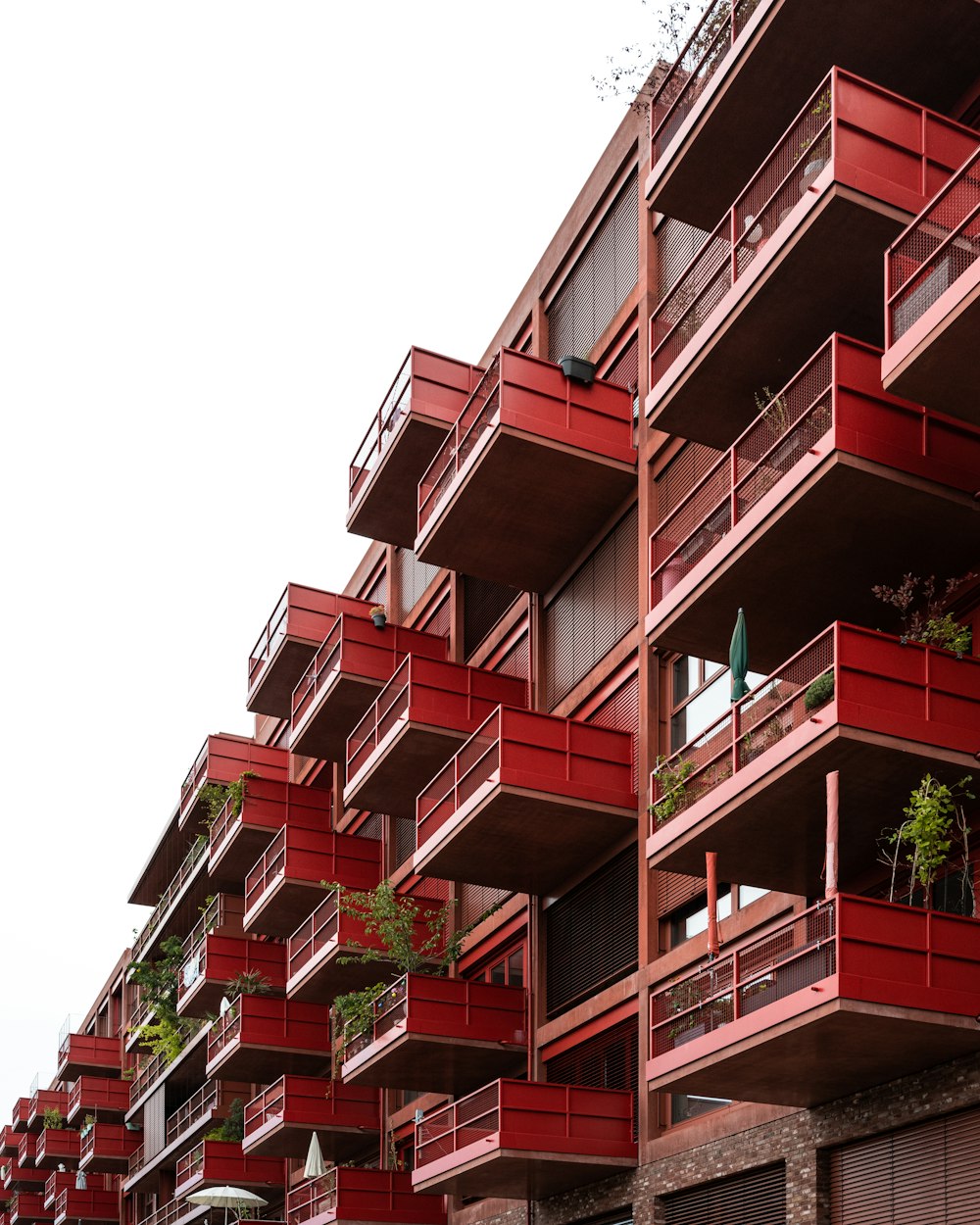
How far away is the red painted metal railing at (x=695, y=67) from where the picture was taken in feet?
77.3

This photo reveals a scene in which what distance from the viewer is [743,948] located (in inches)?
761

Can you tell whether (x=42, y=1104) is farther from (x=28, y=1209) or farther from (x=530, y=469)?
(x=530, y=469)

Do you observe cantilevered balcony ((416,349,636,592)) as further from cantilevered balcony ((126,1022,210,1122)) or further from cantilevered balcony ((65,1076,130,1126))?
cantilevered balcony ((65,1076,130,1126))

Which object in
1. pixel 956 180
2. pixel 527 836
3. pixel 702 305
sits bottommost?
pixel 527 836

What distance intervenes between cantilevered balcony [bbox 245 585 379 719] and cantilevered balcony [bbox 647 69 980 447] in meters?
20.6

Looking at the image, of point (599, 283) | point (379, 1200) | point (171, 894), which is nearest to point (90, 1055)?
point (171, 894)

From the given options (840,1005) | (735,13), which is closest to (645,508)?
(735,13)

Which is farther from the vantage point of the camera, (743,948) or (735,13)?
(735,13)

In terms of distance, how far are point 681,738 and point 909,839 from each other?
292 inches

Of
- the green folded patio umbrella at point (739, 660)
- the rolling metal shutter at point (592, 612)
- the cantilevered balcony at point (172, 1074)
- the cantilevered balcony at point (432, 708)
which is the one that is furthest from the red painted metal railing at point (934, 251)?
the cantilevered balcony at point (172, 1074)

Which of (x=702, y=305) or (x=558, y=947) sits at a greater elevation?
(x=702, y=305)

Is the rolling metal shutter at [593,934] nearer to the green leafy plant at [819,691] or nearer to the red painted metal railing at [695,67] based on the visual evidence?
the green leafy plant at [819,691]

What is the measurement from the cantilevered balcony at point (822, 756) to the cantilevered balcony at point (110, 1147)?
5105 centimetres

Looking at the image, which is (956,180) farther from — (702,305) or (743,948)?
(743,948)
